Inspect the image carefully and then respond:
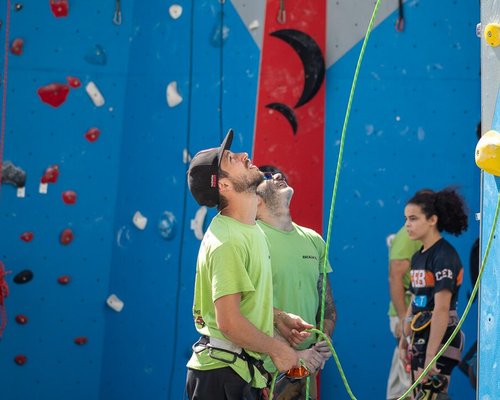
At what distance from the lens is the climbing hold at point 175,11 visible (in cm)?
589

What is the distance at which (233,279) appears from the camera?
3555mm

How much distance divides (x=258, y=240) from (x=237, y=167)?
12.0 inches

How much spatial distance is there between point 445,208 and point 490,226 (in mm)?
1617

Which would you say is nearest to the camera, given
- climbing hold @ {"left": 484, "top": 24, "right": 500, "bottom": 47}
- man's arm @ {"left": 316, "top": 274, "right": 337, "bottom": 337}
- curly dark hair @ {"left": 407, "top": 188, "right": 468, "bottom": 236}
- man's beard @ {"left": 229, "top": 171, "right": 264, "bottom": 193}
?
climbing hold @ {"left": 484, "top": 24, "right": 500, "bottom": 47}

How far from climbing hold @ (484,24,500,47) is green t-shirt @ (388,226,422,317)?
7.39 ft

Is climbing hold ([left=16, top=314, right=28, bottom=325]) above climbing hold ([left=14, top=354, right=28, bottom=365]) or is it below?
above

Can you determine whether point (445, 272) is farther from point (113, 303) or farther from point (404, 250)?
point (113, 303)

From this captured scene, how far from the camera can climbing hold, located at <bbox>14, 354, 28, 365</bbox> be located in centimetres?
589

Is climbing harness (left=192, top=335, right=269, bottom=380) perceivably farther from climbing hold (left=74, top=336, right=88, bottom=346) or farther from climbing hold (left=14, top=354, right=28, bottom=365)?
climbing hold (left=14, top=354, right=28, bottom=365)

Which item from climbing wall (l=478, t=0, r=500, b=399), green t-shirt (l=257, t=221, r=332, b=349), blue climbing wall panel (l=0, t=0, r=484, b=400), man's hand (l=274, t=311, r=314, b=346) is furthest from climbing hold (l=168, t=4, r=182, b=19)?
climbing wall (l=478, t=0, r=500, b=399)

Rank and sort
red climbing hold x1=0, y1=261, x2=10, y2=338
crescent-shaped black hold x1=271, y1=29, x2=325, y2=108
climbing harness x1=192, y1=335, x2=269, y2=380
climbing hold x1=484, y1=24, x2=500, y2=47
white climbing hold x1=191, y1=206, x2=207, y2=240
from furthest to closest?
white climbing hold x1=191, y1=206, x2=207, y2=240
crescent-shaped black hold x1=271, y1=29, x2=325, y2=108
red climbing hold x1=0, y1=261, x2=10, y2=338
climbing harness x1=192, y1=335, x2=269, y2=380
climbing hold x1=484, y1=24, x2=500, y2=47

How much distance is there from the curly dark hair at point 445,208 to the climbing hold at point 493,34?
1.72 metres

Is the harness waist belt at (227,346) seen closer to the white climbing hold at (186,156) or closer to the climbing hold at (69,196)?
the white climbing hold at (186,156)

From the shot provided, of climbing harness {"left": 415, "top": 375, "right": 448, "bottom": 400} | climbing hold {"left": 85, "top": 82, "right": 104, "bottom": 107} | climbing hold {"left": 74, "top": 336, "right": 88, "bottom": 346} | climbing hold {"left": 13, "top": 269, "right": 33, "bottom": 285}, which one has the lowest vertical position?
climbing harness {"left": 415, "top": 375, "right": 448, "bottom": 400}
